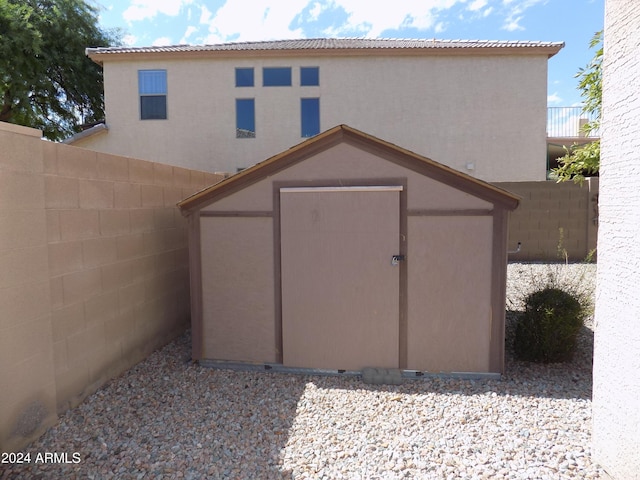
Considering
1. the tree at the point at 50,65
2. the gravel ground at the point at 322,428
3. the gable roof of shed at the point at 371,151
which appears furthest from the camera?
the tree at the point at 50,65

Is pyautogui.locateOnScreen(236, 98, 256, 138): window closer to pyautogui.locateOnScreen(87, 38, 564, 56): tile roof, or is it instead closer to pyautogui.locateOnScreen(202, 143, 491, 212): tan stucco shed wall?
pyautogui.locateOnScreen(87, 38, 564, 56): tile roof

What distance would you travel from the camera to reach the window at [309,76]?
12.6 metres

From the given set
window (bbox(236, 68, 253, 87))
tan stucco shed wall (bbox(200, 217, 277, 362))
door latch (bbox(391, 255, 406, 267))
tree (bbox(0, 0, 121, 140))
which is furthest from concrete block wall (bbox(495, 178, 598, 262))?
tree (bbox(0, 0, 121, 140))

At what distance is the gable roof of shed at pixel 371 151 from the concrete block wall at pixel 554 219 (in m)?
7.14

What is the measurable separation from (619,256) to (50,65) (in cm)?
2002

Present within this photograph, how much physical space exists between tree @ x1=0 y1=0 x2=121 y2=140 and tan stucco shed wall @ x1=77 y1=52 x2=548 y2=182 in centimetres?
519

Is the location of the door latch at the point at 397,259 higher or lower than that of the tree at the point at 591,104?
lower

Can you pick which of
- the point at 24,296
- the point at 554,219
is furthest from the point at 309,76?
the point at 24,296

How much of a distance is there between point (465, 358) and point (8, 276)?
4.05 meters

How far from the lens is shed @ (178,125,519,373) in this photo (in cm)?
416

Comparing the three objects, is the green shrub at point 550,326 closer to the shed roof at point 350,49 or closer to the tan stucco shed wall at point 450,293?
the tan stucco shed wall at point 450,293

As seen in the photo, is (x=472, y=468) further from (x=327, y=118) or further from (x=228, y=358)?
(x=327, y=118)

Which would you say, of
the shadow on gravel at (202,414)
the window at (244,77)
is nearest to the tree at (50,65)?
the window at (244,77)

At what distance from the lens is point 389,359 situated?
434cm
